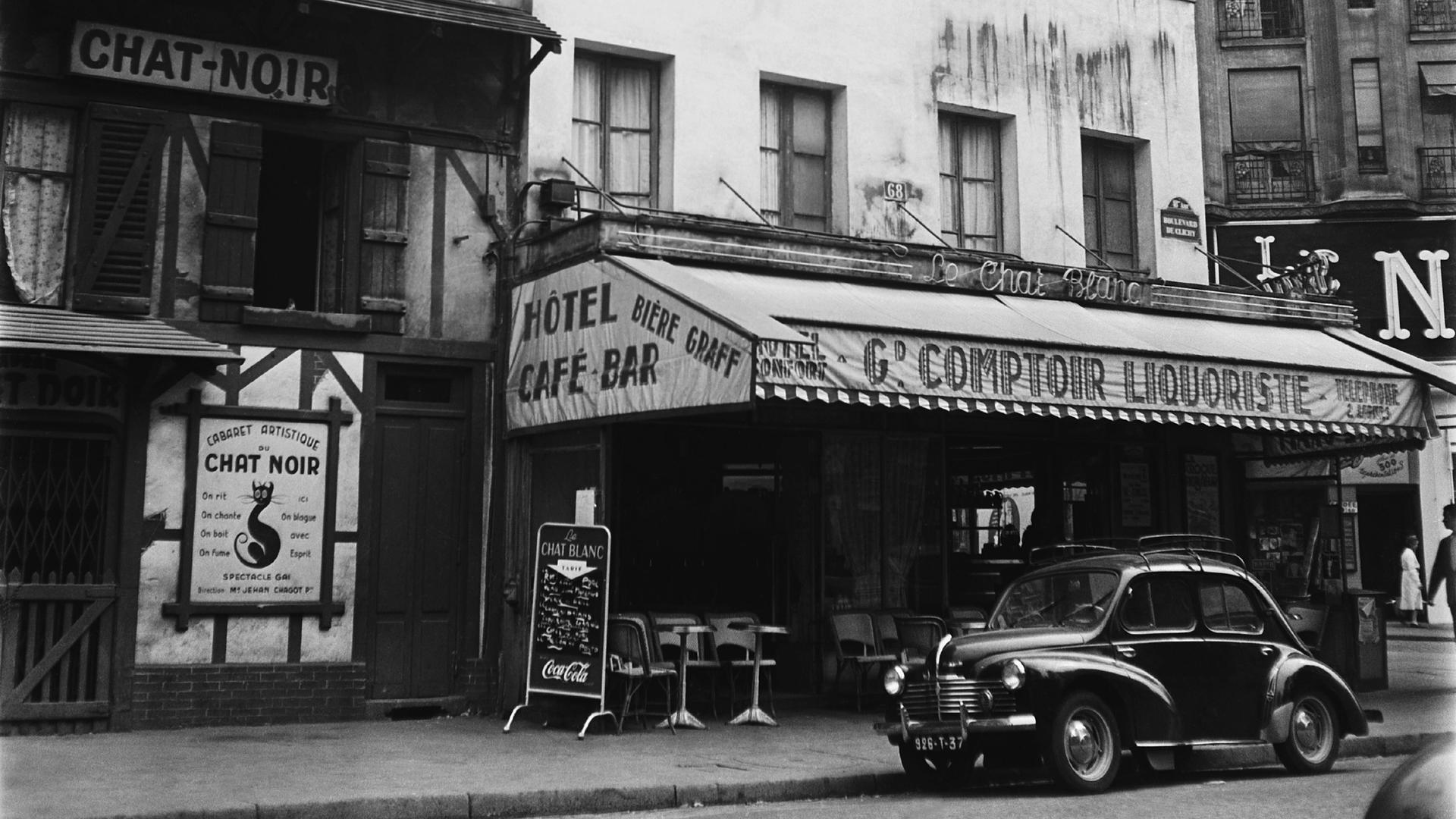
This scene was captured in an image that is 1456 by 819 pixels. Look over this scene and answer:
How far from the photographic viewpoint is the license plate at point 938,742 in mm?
9398

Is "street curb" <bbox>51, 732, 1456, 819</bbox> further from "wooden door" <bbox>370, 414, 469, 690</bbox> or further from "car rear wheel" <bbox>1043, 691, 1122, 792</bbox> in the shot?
"wooden door" <bbox>370, 414, 469, 690</bbox>

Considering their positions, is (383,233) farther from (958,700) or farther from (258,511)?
(958,700)

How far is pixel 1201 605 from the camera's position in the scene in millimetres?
10398

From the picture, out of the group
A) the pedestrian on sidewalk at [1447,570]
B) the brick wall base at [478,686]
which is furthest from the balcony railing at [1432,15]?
the brick wall base at [478,686]

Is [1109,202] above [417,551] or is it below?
above

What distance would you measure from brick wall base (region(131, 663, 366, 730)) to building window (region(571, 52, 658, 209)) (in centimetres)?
528

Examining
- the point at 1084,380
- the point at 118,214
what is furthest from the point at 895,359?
the point at 118,214

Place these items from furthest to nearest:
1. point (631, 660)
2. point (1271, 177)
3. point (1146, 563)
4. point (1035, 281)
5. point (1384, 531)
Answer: point (1271, 177), point (1384, 531), point (1035, 281), point (631, 660), point (1146, 563)

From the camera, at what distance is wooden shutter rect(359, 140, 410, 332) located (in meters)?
13.2

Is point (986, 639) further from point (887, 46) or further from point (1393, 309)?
point (1393, 309)

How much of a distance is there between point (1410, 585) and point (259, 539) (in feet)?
78.0

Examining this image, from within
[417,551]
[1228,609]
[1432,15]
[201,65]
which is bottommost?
[1228,609]

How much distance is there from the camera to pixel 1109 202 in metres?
17.8

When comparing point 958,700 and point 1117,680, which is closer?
point 958,700
